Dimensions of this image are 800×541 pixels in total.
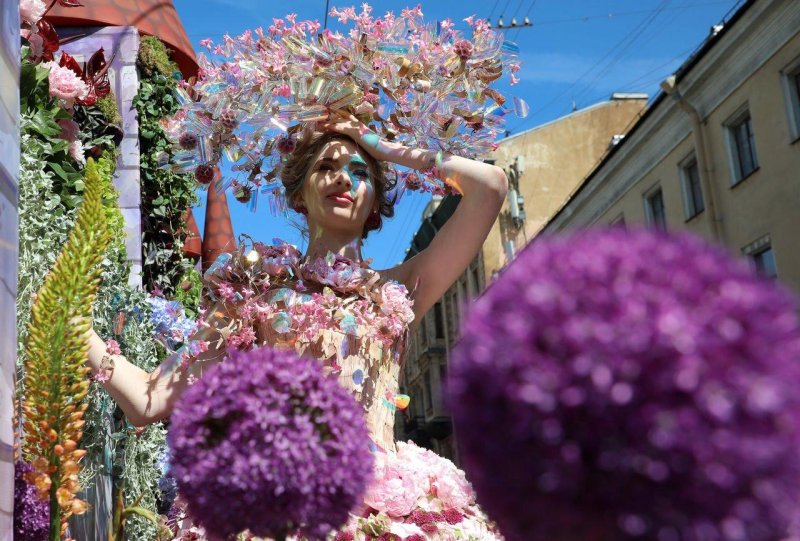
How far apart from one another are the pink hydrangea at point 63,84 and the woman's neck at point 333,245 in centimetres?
124

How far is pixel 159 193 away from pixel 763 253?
36.7ft

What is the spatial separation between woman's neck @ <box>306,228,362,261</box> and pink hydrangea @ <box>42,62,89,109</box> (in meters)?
1.24

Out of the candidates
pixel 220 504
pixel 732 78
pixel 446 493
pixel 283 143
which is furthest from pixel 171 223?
pixel 732 78

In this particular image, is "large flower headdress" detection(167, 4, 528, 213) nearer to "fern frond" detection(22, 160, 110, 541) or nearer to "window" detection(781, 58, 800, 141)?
"fern frond" detection(22, 160, 110, 541)

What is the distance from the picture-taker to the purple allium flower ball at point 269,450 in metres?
1.16

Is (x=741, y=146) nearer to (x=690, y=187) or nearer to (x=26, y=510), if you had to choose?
(x=690, y=187)

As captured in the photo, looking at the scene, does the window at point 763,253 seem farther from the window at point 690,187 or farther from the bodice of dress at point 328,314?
the bodice of dress at point 328,314

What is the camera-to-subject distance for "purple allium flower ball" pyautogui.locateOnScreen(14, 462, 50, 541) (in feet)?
6.11

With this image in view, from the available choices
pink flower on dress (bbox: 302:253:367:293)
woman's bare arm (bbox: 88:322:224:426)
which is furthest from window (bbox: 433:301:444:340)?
woman's bare arm (bbox: 88:322:224:426)

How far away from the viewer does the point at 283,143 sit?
3227 mm

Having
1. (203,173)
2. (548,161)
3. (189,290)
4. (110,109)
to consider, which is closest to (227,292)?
(203,173)

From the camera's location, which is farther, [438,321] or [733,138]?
[438,321]

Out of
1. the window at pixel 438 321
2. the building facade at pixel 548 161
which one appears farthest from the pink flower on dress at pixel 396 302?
the window at pixel 438 321

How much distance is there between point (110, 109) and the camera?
5094 mm
